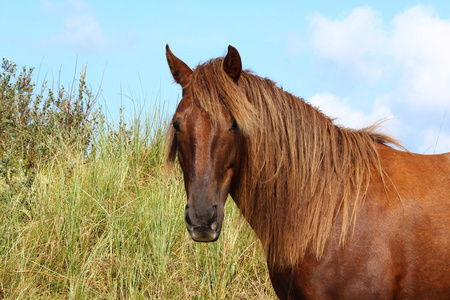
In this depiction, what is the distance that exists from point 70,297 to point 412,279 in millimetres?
2896

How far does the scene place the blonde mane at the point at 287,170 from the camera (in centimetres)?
267

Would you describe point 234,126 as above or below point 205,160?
above

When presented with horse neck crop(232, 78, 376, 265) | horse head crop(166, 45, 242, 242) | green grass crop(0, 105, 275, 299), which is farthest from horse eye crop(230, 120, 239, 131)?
green grass crop(0, 105, 275, 299)

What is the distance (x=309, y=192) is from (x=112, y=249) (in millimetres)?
2651

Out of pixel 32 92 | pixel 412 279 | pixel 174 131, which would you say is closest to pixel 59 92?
pixel 32 92

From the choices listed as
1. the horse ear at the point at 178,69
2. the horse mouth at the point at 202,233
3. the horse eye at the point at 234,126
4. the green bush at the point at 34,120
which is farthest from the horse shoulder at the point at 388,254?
the green bush at the point at 34,120

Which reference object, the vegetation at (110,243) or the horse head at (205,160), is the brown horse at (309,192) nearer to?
the horse head at (205,160)

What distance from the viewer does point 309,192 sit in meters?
2.79

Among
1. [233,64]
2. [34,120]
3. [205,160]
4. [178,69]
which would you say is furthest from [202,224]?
[34,120]

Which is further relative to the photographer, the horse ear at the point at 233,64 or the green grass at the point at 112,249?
the green grass at the point at 112,249

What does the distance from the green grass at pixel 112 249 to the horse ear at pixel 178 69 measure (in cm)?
116

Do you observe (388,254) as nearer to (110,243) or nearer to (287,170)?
(287,170)

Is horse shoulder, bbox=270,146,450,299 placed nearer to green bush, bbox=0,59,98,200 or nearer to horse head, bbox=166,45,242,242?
horse head, bbox=166,45,242,242

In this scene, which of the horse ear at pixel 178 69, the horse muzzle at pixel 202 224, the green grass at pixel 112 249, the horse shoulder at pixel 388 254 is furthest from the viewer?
the green grass at pixel 112 249
